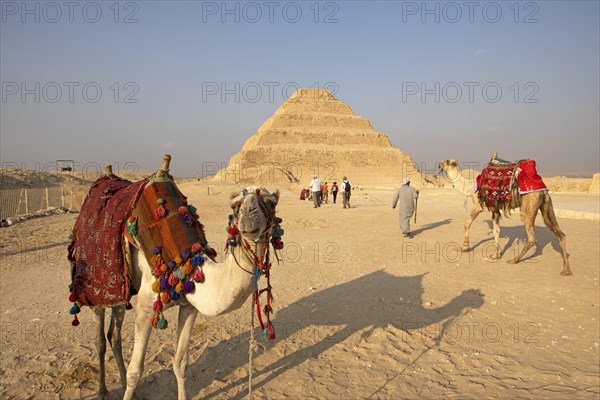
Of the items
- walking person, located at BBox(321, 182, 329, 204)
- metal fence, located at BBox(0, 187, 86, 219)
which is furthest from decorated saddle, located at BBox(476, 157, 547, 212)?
metal fence, located at BBox(0, 187, 86, 219)

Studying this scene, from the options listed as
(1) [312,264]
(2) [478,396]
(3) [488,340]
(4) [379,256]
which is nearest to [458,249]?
(4) [379,256]

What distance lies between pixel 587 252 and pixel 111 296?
10.1 m

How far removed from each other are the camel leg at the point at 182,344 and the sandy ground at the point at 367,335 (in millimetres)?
449

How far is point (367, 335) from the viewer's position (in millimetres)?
4676

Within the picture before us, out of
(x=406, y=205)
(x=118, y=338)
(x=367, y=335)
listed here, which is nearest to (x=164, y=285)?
(x=118, y=338)

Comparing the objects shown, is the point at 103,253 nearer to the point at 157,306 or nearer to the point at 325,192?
the point at 157,306

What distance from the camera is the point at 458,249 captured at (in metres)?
9.42

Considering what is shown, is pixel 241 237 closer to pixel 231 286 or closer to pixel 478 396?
pixel 231 286

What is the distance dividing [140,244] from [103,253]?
45 cm

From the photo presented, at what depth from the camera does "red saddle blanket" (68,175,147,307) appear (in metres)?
3.12

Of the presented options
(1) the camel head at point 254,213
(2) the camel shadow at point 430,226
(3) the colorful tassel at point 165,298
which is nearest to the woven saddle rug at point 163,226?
(3) the colorful tassel at point 165,298

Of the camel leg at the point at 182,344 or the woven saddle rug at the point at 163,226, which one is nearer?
the woven saddle rug at the point at 163,226

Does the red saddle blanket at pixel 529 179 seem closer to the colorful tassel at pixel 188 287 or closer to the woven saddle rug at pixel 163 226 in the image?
the woven saddle rug at pixel 163 226

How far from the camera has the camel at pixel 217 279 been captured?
2.30m
